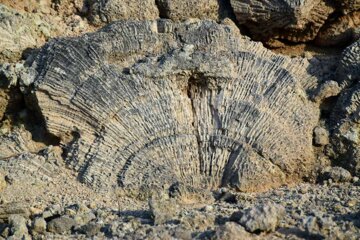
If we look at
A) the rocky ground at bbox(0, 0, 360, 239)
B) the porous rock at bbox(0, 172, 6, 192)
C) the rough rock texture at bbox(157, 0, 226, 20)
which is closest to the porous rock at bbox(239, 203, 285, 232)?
the rocky ground at bbox(0, 0, 360, 239)

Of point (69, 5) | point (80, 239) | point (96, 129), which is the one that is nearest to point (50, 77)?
point (96, 129)

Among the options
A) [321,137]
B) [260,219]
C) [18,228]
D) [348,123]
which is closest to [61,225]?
[18,228]

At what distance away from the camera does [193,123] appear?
474 cm

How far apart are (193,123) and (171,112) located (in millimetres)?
175

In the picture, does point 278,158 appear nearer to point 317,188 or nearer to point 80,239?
point 317,188

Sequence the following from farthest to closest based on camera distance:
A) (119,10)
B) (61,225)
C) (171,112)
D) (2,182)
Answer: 1. (119,10)
2. (171,112)
3. (2,182)
4. (61,225)

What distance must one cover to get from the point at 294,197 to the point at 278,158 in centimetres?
52

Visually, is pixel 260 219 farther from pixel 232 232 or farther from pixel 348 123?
pixel 348 123

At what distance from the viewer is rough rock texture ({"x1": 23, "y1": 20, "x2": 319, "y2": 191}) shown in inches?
180

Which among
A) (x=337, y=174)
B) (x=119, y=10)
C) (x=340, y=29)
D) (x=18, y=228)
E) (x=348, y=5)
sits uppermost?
(x=348, y=5)

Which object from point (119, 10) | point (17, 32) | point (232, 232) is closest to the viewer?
point (232, 232)

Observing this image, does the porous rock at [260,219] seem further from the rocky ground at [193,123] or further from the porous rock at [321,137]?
the porous rock at [321,137]

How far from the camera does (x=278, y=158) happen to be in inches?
181

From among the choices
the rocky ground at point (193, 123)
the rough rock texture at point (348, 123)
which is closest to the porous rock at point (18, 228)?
the rocky ground at point (193, 123)
